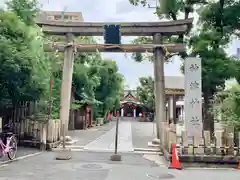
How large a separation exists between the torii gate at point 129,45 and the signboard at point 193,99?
3.37 m

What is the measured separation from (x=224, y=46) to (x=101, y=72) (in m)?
22.3

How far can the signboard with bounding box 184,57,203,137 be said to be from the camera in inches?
428

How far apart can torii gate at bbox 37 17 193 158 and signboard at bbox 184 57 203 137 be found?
337cm

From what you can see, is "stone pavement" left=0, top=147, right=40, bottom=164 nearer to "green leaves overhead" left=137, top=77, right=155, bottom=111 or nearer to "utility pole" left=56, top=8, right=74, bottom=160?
"utility pole" left=56, top=8, right=74, bottom=160

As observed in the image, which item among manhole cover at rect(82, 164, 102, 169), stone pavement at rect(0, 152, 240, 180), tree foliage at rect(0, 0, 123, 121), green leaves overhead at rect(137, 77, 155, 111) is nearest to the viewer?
stone pavement at rect(0, 152, 240, 180)

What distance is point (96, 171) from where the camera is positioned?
8.40 metres

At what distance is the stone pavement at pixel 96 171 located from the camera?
7652 millimetres

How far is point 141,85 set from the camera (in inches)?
2026

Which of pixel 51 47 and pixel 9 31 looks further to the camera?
pixel 51 47

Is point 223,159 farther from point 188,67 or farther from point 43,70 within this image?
point 43,70

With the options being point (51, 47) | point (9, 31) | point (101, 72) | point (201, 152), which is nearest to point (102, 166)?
point (201, 152)

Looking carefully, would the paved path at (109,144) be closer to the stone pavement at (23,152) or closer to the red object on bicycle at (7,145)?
the stone pavement at (23,152)

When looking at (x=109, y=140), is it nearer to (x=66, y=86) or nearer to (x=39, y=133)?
(x=66, y=86)

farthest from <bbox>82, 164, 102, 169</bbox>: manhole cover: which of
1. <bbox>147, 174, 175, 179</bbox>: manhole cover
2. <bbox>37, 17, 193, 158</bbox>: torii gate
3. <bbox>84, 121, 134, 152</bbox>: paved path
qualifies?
<bbox>37, 17, 193, 158</bbox>: torii gate
